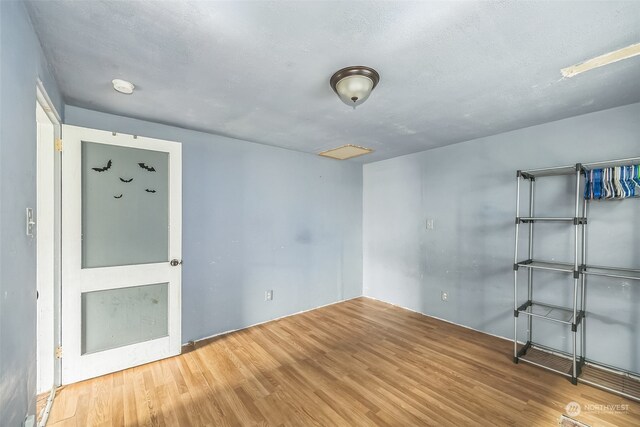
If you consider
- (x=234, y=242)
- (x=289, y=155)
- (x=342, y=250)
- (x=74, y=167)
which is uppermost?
(x=289, y=155)

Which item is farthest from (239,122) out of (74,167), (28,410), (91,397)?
(91,397)

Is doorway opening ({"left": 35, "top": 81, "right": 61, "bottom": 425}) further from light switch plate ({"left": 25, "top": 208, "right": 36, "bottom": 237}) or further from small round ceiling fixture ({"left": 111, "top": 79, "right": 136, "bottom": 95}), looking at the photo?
light switch plate ({"left": 25, "top": 208, "right": 36, "bottom": 237})

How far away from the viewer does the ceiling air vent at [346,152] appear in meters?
3.58

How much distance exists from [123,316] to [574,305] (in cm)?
393

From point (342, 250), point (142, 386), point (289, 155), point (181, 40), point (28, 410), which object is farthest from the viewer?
point (342, 250)

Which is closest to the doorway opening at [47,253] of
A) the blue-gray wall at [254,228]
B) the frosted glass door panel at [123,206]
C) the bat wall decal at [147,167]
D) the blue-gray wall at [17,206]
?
the frosted glass door panel at [123,206]

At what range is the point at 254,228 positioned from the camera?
3.40m

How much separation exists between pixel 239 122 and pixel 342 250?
2599 mm

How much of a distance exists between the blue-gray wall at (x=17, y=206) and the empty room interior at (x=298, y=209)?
20 millimetres

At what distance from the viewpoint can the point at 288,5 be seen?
1.18 meters

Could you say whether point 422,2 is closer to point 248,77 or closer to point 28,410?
point 248,77

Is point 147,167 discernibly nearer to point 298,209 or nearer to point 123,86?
point 123,86

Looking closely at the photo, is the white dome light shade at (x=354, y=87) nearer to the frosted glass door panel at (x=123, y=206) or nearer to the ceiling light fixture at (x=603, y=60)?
the ceiling light fixture at (x=603, y=60)

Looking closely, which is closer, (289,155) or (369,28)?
(369,28)
